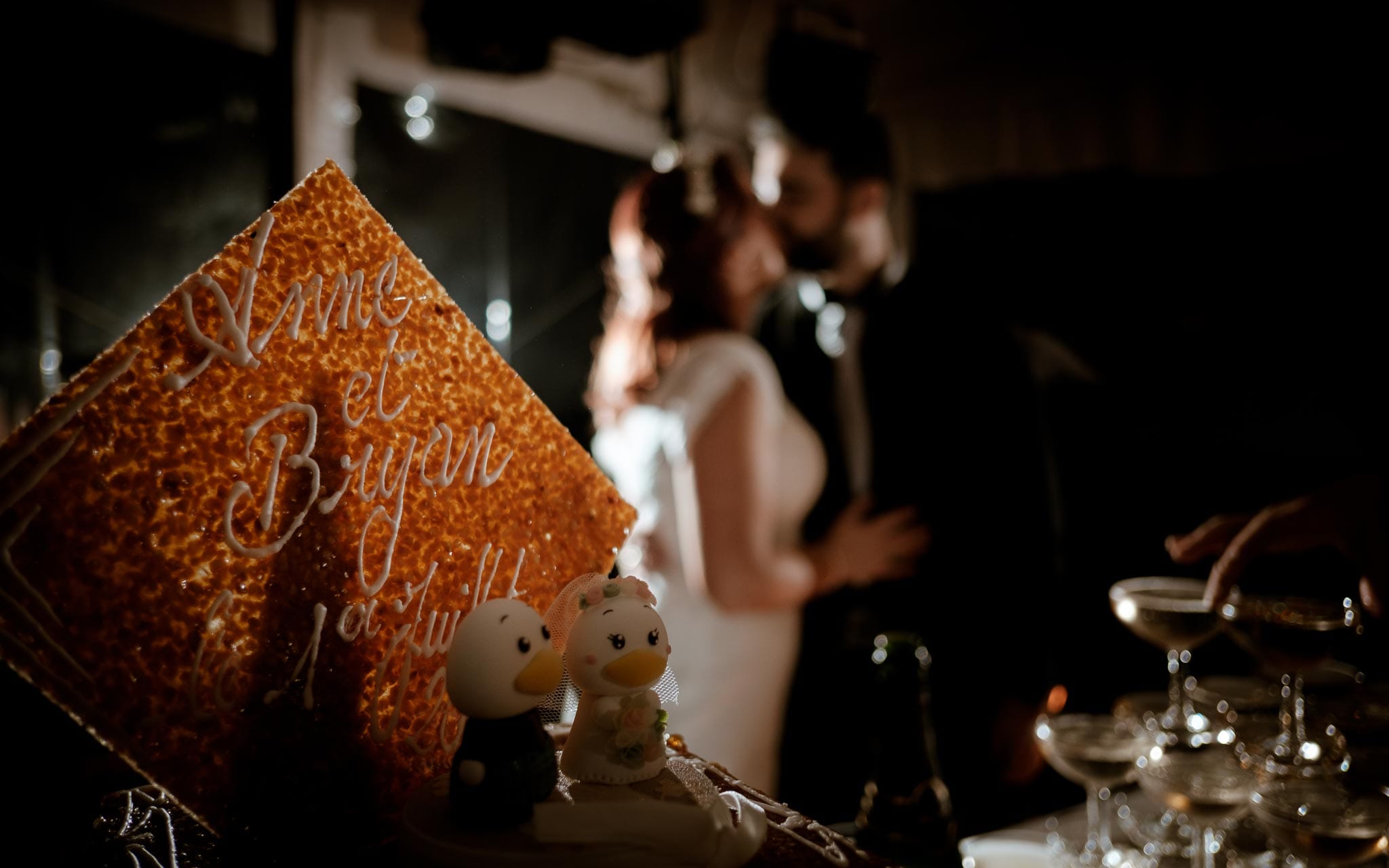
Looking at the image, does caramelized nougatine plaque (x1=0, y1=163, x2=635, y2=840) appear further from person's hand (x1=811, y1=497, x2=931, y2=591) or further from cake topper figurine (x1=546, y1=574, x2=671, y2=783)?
person's hand (x1=811, y1=497, x2=931, y2=591)

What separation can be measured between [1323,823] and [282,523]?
114 centimetres

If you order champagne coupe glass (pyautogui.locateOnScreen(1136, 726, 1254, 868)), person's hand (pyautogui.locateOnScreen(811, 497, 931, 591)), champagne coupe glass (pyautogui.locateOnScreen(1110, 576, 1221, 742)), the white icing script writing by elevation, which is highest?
person's hand (pyautogui.locateOnScreen(811, 497, 931, 591))

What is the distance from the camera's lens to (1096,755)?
1.14 meters

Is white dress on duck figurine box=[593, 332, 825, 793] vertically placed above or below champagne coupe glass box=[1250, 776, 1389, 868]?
above

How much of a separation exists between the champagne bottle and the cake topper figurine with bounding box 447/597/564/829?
2.15ft

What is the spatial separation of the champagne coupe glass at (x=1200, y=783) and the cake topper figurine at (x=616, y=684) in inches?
28.3

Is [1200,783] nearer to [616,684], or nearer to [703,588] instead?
[616,684]

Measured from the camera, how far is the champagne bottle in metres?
1.10

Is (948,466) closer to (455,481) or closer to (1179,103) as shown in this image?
(1179,103)

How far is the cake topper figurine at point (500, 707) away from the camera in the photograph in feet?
1.92

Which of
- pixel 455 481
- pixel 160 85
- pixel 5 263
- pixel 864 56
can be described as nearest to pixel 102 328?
pixel 5 263

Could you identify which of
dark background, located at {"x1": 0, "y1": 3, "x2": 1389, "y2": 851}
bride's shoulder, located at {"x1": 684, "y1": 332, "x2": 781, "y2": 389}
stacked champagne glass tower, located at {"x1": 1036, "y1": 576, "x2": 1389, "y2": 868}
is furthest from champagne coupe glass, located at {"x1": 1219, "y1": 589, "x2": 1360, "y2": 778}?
bride's shoulder, located at {"x1": 684, "y1": 332, "x2": 781, "y2": 389}

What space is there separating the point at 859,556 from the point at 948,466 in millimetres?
405

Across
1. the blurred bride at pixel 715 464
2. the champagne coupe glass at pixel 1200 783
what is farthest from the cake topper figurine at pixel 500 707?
the blurred bride at pixel 715 464
